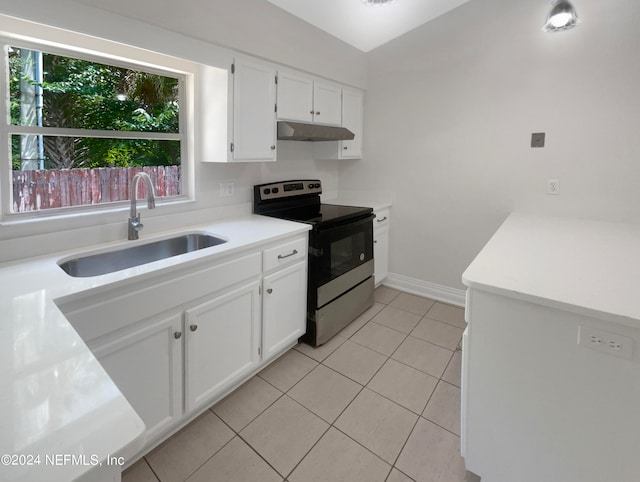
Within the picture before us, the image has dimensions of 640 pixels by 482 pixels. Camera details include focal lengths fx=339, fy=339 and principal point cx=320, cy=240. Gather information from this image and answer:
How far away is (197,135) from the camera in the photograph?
2281 mm

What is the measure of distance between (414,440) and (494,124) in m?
2.40

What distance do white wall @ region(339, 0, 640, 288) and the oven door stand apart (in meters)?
0.71

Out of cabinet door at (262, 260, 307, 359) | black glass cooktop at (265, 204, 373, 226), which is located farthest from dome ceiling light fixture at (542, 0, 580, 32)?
cabinet door at (262, 260, 307, 359)

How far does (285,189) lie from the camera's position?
9.26ft

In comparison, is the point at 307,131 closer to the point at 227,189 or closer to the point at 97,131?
the point at 227,189

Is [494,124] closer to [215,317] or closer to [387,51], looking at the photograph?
[387,51]

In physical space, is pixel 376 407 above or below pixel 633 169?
below

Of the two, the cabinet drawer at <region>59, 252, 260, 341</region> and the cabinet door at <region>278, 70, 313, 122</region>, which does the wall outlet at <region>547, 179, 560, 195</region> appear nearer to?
the cabinet door at <region>278, 70, 313, 122</region>

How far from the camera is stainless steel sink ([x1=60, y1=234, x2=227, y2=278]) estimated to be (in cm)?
168

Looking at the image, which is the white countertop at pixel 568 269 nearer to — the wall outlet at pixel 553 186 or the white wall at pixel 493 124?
the wall outlet at pixel 553 186

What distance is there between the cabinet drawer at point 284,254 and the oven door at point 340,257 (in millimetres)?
91

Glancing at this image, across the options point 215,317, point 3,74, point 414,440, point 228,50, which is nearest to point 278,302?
point 215,317

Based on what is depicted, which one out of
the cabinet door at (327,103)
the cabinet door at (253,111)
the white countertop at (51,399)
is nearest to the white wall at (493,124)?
the cabinet door at (327,103)

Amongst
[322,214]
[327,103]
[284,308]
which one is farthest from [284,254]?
[327,103]
